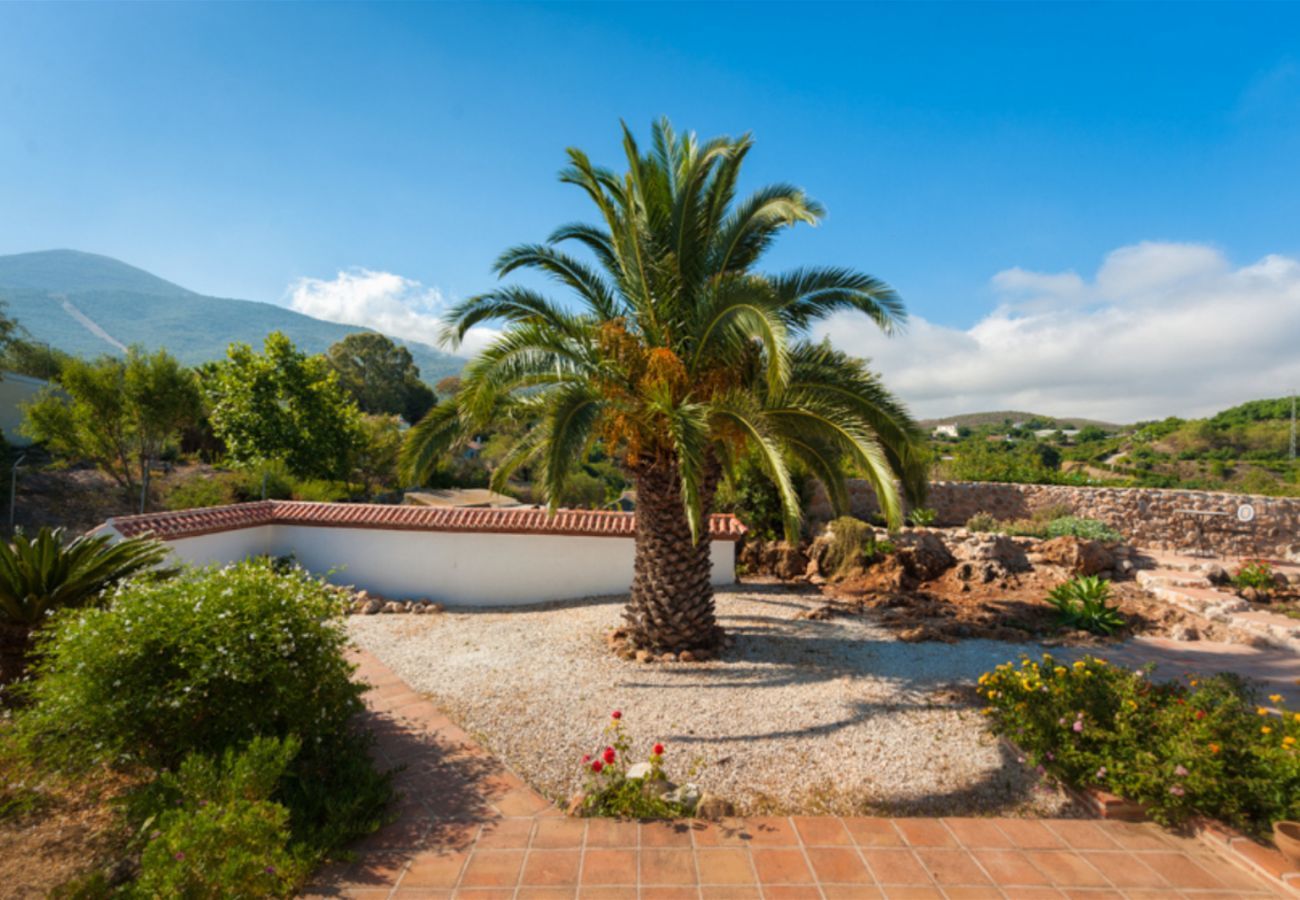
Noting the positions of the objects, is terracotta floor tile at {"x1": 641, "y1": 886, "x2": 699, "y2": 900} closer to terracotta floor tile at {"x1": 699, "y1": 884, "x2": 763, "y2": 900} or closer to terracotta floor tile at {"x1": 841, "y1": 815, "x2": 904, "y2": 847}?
terracotta floor tile at {"x1": 699, "y1": 884, "x2": 763, "y2": 900}

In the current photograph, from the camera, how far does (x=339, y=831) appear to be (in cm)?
369

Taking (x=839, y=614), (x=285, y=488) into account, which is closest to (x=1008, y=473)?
(x=839, y=614)

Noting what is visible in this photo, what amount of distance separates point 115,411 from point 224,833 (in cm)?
1881

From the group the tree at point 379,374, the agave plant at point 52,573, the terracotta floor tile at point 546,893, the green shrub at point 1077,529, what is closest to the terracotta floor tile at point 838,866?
the terracotta floor tile at point 546,893

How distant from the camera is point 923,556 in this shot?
11.7m

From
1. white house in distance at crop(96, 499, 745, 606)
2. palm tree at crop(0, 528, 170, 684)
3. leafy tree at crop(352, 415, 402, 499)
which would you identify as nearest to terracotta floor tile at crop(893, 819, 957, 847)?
palm tree at crop(0, 528, 170, 684)

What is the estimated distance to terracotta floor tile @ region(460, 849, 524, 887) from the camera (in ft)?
11.3

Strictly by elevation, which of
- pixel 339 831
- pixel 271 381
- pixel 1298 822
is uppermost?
pixel 271 381

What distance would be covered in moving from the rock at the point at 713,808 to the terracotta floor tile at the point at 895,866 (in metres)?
0.89

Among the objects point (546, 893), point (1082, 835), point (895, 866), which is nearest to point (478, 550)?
point (546, 893)

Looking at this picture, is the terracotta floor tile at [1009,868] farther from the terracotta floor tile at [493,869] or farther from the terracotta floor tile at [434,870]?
the terracotta floor tile at [434,870]

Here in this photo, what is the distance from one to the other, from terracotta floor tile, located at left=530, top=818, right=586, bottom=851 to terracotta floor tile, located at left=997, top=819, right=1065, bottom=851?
2800 mm

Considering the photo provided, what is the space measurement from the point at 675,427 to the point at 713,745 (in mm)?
2934

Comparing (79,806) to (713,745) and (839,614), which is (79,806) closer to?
(713,745)
